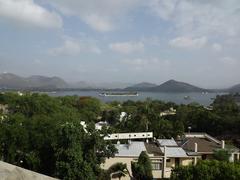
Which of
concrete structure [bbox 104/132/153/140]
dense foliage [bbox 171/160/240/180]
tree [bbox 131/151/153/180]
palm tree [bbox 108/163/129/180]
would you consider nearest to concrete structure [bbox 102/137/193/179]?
palm tree [bbox 108/163/129/180]

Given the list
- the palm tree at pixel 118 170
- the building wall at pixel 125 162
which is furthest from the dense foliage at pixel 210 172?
the building wall at pixel 125 162

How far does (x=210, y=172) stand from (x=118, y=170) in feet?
26.4

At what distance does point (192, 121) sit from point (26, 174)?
43.5 metres

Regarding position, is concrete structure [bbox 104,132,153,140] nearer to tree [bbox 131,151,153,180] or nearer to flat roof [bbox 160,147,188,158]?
flat roof [bbox 160,147,188,158]

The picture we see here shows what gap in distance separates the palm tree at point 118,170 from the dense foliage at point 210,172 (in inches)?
259

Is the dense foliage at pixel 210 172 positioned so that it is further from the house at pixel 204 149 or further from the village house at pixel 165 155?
the house at pixel 204 149

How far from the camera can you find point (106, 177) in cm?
2150

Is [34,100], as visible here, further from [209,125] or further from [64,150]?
[64,150]

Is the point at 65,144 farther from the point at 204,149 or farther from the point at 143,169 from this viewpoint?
the point at 204,149

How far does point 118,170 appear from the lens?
22938 millimetres

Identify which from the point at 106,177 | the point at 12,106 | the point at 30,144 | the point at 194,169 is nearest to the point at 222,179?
the point at 194,169

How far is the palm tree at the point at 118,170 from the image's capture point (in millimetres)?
22619

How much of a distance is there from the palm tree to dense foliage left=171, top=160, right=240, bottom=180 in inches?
259

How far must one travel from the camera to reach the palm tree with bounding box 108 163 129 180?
22619 millimetres
